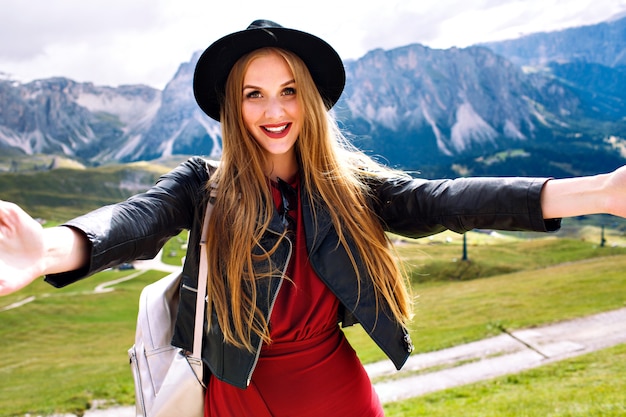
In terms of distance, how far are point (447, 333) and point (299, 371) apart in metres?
25.5

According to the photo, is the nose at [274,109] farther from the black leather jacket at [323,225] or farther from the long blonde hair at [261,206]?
the black leather jacket at [323,225]

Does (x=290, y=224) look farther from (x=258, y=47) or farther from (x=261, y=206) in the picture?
(x=258, y=47)

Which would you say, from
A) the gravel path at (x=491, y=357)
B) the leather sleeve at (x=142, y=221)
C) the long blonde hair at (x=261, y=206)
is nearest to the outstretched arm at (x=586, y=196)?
the long blonde hair at (x=261, y=206)

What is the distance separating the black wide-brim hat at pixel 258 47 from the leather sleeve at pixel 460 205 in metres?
0.85

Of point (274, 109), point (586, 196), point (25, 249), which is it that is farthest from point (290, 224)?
point (586, 196)

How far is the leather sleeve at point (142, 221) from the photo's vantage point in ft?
8.13

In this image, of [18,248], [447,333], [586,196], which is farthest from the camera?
[447,333]

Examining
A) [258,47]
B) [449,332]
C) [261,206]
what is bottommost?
[449,332]

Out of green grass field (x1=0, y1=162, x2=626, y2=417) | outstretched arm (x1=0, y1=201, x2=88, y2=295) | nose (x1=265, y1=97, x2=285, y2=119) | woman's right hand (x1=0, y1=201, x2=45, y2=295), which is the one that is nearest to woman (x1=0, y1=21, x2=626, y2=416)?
nose (x1=265, y1=97, x2=285, y2=119)

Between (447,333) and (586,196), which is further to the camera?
(447,333)

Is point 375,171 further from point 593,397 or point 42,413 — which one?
point 42,413

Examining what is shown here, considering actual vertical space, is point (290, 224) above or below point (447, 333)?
above

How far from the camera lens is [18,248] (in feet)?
6.89

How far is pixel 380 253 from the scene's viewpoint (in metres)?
3.31
